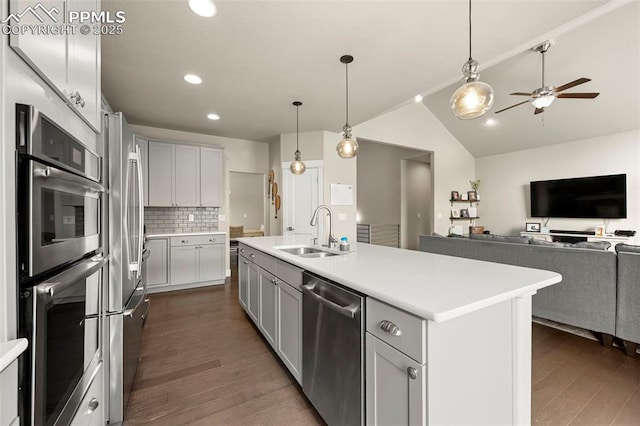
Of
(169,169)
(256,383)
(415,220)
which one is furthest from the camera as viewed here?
(415,220)

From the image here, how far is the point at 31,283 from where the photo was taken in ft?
2.47

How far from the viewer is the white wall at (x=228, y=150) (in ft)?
15.4

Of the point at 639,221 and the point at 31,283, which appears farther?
the point at 639,221

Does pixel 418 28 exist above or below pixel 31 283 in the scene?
above

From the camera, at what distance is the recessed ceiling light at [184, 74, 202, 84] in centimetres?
291

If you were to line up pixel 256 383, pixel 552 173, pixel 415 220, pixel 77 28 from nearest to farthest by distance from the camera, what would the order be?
pixel 77 28 < pixel 256 383 < pixel 552 173 < pixel 415 220

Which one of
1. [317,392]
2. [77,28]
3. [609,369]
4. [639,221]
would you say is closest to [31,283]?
[77,28]

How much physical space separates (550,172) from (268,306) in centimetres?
703

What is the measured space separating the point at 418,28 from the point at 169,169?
160 inches

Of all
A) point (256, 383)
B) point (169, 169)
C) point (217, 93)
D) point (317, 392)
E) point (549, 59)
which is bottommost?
point (256, 383)

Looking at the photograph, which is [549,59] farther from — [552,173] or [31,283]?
[31,283]

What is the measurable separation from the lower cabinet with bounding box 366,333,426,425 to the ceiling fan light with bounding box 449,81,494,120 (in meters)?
1.54

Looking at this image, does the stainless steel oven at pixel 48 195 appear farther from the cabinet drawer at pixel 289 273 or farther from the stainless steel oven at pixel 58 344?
the cabinet drawer at pixel 289 273

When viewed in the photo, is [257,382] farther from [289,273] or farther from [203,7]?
[203,7]
